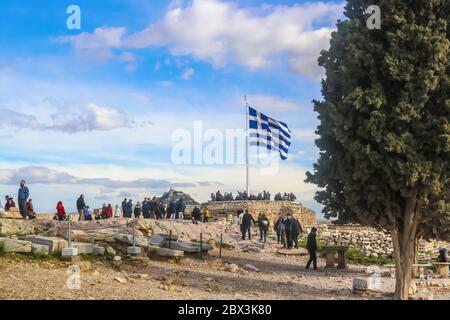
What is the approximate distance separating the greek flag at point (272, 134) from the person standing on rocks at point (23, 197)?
41.6 ft

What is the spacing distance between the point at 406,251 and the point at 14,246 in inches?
429

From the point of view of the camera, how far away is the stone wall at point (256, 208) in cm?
4400

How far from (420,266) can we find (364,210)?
6.07 m

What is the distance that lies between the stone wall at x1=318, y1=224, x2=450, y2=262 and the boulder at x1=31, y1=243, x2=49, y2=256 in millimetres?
19147

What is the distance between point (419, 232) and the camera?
54.9ft

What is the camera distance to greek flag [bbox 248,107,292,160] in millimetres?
30781

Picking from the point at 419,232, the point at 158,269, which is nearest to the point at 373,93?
the point at 419,232

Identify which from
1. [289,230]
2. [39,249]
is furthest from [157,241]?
[289,230]

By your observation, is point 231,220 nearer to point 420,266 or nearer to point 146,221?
point 146,221

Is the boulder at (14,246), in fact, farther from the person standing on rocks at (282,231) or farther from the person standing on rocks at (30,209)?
the person standing on rocks at (282,231)

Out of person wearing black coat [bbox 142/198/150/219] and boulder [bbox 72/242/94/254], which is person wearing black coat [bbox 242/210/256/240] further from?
boulder [bbox 72/242/94/254]

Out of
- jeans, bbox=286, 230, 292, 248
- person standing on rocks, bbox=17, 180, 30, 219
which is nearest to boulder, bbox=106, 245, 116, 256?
person standing on rocks, bbox=17, 180, 30, 219

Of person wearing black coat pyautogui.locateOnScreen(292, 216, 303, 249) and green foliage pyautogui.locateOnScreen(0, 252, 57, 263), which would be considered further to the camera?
person wearing black coat pyautogui.locateOnScreen(292, 216, 303, 249)

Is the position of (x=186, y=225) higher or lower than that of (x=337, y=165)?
lower
